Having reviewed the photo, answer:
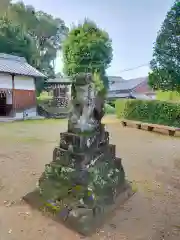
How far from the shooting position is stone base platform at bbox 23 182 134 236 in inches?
120

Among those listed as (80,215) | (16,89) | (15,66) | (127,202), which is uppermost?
(15,66)

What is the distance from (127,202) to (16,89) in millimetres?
15715

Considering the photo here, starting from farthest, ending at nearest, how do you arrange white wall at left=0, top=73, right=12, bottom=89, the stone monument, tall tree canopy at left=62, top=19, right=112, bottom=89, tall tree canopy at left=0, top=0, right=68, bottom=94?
tall tree canopy at left=62, top=19, right=112, bottom=89
tall tree canopy at left=0, top=0, right=68, bottom=94
white wall at left=0, top=73, right=12, bottom=89
the stone monument

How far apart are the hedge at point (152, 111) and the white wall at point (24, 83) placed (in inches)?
320

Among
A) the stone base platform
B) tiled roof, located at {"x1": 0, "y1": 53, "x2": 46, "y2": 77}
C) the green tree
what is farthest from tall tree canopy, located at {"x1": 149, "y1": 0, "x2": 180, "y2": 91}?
the green tree

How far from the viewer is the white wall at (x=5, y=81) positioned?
→ 16764mm

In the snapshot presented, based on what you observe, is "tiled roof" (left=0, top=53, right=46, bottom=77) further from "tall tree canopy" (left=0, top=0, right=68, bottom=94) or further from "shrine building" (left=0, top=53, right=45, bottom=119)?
"tall tree canopy" (left=0, top=0, right=68, bottom=94)

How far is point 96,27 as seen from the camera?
2747 centimetres

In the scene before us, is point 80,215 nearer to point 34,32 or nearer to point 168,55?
point 168,55

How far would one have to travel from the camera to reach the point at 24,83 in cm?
1828

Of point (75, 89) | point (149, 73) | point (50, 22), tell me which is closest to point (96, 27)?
point (50, 22)

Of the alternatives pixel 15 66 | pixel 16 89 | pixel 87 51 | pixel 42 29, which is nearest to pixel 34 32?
pixel 42 29

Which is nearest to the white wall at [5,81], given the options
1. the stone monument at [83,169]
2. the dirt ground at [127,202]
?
the dirt ground at [127,202]

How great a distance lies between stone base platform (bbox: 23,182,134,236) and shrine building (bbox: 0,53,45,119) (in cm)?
1484
